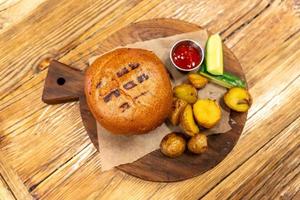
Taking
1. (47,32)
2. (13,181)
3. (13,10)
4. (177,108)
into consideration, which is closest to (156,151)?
(177,108)

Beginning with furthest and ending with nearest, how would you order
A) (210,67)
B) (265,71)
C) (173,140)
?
(265,71) < (210,67) < (173,140)

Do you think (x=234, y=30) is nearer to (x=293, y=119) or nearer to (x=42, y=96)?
(x=293, y=119)

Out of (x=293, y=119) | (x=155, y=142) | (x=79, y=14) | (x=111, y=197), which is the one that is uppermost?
Result: (x=79, y=14)

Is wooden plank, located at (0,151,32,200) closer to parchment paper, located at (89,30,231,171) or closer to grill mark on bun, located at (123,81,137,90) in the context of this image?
parchment paper, located at (89,30,231,171)

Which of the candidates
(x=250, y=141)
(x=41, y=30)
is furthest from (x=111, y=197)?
(x=41, y=30)

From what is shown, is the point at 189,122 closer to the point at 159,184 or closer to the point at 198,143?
the point at 198,143

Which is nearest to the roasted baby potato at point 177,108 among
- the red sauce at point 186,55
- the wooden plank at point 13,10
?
the red sauce at point 186,55

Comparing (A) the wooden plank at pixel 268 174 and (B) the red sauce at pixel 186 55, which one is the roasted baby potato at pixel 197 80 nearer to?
(B) the red sauce at pixel 186 55
